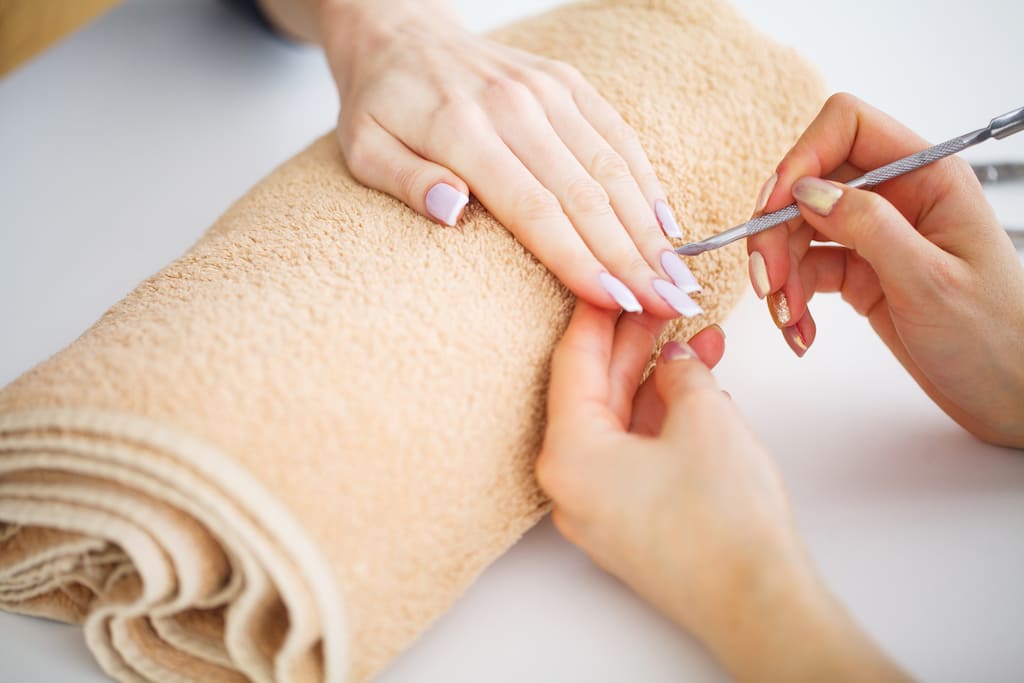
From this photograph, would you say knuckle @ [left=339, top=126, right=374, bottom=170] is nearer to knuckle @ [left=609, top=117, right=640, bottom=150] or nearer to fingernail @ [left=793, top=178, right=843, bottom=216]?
knuckle @ [left=609, top=117, right=640, bottom=150]

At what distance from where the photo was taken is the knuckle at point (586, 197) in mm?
670

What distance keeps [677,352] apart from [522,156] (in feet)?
0.73

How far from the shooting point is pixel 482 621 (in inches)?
23.3

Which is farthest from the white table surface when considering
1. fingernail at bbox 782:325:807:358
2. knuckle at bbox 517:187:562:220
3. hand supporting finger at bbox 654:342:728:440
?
knuckle at bbox 517:187:562:220

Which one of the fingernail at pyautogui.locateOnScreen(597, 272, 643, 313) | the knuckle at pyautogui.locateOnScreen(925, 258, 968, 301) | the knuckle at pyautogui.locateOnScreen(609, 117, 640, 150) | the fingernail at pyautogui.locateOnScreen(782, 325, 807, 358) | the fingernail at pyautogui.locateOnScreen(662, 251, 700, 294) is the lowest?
the fingernail at pyautogui.locateOnScreen(782, 325, 807, 358)

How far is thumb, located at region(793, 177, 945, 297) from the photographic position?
0.63 metres

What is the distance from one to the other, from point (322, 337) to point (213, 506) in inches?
5.2

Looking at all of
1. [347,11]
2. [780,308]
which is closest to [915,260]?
[780,308]

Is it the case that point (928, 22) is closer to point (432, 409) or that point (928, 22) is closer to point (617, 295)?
point (617, 295)

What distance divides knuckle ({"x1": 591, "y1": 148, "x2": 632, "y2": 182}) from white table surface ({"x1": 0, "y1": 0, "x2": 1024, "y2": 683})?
221 mm

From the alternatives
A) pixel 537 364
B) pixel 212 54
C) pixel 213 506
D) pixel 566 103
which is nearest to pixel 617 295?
pixel 537 364

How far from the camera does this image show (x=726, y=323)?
84 cm

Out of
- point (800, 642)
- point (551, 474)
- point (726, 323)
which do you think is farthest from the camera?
point (726, 323)

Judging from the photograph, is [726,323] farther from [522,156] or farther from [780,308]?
[522,156]
